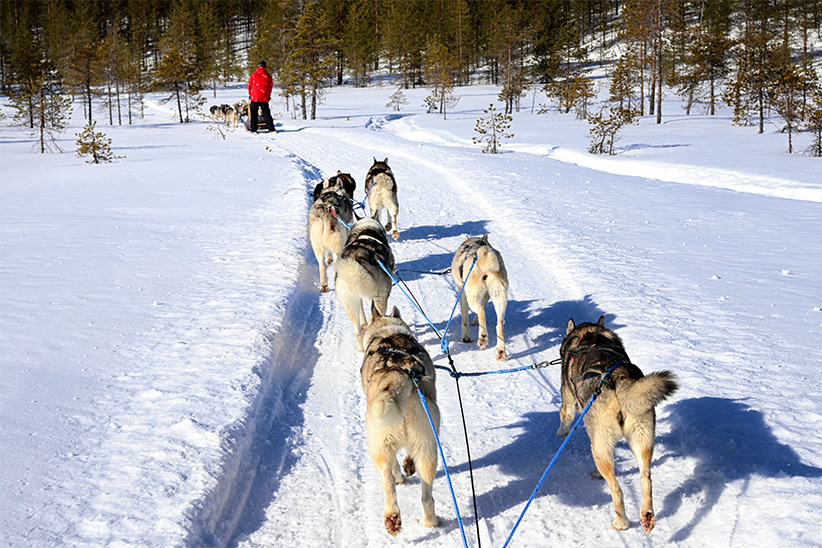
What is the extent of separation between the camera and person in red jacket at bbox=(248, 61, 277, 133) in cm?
2133

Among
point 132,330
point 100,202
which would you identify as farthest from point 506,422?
point 100,202

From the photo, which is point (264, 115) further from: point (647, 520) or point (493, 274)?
point (647, 520)

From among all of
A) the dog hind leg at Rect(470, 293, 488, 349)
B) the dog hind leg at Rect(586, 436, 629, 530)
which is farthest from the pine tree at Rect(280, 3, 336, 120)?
the dog hind leg at Rect(586, 436, 629, 530)

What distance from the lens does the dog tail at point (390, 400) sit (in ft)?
9.46

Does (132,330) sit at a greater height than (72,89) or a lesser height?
lesser

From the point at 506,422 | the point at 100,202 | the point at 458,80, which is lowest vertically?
the point at 506,422

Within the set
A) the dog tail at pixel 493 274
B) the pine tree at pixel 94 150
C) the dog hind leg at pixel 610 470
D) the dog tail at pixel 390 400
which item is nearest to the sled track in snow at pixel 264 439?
the dog tail at pixel 390 400

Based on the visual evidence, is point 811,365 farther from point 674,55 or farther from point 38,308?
point 674,55

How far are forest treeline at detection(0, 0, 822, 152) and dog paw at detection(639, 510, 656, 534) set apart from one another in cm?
1755

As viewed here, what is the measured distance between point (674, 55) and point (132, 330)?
4068 cm

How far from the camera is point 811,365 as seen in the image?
4590 millimetres

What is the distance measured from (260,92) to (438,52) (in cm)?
1896

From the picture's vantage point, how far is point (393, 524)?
3037 mm

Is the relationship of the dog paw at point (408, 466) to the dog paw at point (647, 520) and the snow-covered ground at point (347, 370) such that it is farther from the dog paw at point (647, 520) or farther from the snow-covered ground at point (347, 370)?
the dog paw at point (647, 520)
